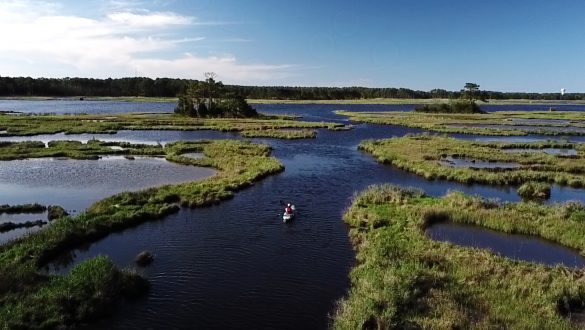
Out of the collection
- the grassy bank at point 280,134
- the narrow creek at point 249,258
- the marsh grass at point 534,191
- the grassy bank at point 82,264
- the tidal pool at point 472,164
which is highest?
the grassy bank at point 280,134

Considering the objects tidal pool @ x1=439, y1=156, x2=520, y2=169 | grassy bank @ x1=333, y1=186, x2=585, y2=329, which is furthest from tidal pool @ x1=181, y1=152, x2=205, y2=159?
grassy bank @ x1=333, y1=186, x2=585, y2=329

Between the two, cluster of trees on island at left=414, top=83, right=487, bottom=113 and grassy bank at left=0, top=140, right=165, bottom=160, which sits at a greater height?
cluster of trees on island at left=414, top=83, right=487, bottom=113

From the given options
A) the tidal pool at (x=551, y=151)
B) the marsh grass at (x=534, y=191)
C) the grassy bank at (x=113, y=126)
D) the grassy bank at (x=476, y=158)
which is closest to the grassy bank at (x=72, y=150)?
the grassy bank at (x=113, y=126)

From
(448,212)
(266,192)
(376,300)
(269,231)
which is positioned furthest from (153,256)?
(448,212)

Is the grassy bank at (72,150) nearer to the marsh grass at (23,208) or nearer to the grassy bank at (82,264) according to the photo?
the grassy bank at (82,264)

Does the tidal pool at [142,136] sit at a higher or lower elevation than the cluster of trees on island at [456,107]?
lower

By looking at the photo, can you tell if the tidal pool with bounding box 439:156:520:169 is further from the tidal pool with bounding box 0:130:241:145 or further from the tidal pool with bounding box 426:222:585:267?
the tidal pool with bounding box 0:130:241:145

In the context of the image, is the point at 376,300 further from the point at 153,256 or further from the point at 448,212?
the point at 448,212
